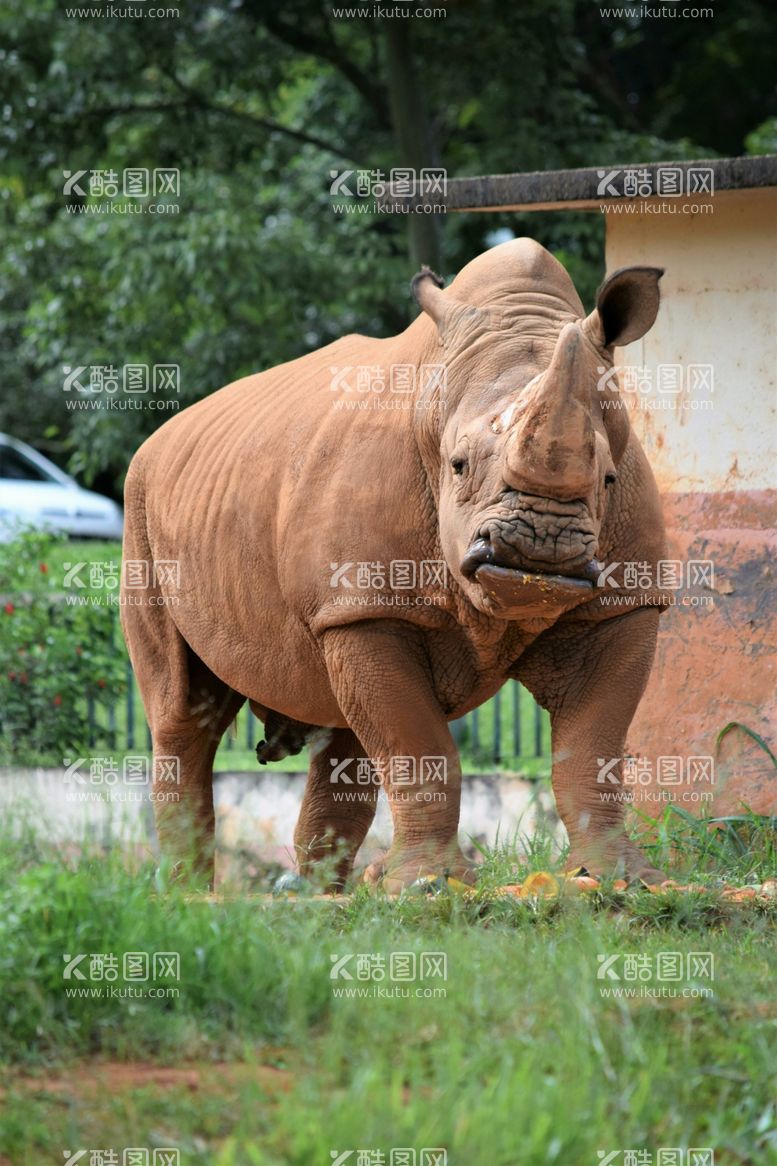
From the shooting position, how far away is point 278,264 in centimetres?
1520

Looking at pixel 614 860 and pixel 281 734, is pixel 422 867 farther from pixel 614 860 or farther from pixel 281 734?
pixel 281 734

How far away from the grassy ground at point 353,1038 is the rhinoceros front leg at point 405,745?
2.81 feet

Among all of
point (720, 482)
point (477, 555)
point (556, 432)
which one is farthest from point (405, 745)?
point (720, 482)

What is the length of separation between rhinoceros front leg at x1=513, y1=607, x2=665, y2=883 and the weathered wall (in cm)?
175

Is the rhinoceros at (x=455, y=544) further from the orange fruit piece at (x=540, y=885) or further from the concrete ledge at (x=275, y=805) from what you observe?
the concrete ledge at (x=275, y=805)

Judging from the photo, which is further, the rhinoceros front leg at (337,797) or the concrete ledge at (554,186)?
the rhinoceros front leg at (337,797)

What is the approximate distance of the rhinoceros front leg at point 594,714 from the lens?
21.4 feet

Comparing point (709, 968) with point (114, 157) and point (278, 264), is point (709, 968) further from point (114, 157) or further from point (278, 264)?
point (114, 157)

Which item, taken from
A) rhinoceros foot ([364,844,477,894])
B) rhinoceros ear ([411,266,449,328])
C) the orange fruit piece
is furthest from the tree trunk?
the orange fruit piece

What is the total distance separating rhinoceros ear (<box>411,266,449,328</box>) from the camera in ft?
21.4

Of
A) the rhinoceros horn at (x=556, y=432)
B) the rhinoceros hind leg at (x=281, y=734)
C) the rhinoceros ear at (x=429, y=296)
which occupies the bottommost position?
the rhinoceros hind leg at (x=281, y=734)

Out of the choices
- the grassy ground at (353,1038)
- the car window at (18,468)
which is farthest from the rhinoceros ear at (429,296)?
the car window at (18,468)

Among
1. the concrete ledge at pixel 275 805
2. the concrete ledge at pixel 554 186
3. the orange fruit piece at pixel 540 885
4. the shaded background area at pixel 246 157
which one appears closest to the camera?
the orange fruit piece at pixel 540 885

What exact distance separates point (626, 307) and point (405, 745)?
5.63 feet
